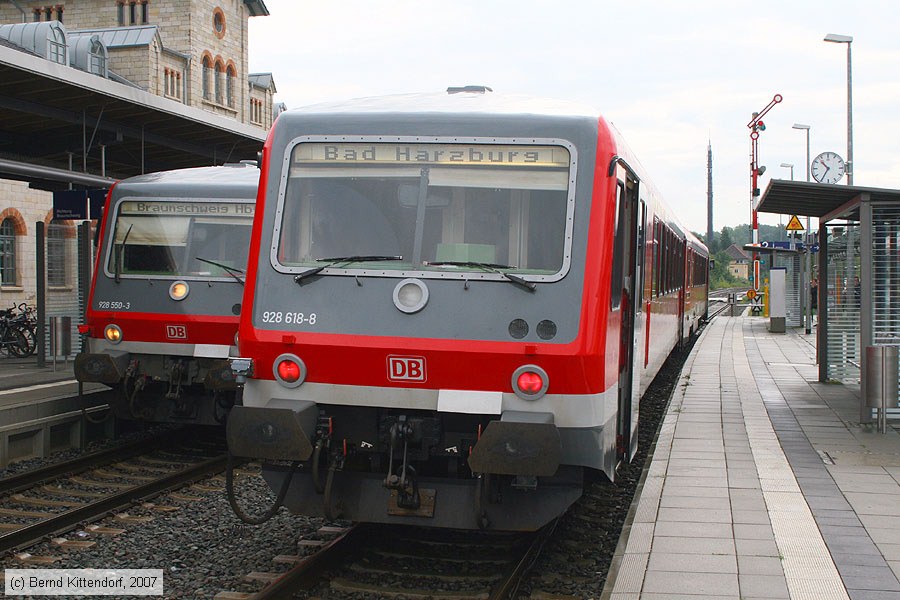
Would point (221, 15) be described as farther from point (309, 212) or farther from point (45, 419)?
point (309, 212)

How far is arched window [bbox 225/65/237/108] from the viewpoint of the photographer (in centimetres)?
5447

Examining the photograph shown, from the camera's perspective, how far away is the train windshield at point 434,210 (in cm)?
627

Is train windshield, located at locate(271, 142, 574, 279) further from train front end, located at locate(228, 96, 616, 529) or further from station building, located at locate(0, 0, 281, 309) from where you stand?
station building, located at locate(0, 0, 281, 309)

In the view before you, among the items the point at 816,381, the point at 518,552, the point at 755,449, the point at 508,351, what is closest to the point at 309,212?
the point at 508,351

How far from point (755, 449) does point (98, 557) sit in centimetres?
619

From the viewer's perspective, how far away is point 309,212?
256 inches

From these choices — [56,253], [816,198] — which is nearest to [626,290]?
[816,198]

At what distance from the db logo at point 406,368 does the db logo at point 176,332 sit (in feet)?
17.1

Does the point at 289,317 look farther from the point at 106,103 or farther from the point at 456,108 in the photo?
the point at 106,103

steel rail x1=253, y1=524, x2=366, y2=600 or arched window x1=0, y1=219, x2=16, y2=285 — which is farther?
arched window x1=0, y1=219, x2=16, y2=285

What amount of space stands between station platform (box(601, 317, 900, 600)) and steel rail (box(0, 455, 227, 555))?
4005mm

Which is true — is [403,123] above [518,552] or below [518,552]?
above

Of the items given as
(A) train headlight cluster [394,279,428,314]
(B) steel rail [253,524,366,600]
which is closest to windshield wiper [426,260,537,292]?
(A) train headlight cluster [394,279,428,314]

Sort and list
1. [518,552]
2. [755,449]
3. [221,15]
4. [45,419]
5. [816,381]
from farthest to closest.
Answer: [221,15] < [816,381] < [45,419] < [755,449] < [518,552]
